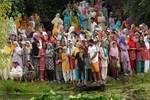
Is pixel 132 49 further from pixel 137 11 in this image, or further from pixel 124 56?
pixel 137 11

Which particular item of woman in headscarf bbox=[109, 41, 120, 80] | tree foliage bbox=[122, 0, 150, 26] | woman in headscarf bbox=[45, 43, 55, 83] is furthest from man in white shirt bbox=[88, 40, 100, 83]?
tree foliage bbox=[122, 0, 150, 26]

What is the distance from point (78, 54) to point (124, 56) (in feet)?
7.39

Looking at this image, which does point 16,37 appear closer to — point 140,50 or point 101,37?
point 101,37

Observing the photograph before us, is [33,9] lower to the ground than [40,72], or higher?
higher

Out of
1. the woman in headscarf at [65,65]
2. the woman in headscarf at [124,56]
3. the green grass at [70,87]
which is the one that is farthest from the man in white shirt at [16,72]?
the woman in headscarf at [124,56]

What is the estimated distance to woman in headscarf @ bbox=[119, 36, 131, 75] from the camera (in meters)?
29.2

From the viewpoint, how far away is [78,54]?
28359 mm

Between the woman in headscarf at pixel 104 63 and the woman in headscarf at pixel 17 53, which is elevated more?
the woman in headscarf at pixel 17 53

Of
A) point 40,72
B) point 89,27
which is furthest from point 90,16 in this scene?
point 40,72

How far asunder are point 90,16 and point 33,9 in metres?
4.45

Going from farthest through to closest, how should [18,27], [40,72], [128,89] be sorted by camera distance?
[18,27] → [40,72] → [128,89]

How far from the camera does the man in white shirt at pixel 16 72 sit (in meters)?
28.7

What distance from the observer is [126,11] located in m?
33.0

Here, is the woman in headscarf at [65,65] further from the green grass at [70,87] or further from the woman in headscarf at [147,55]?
the woman in headscarf at [147,55]
